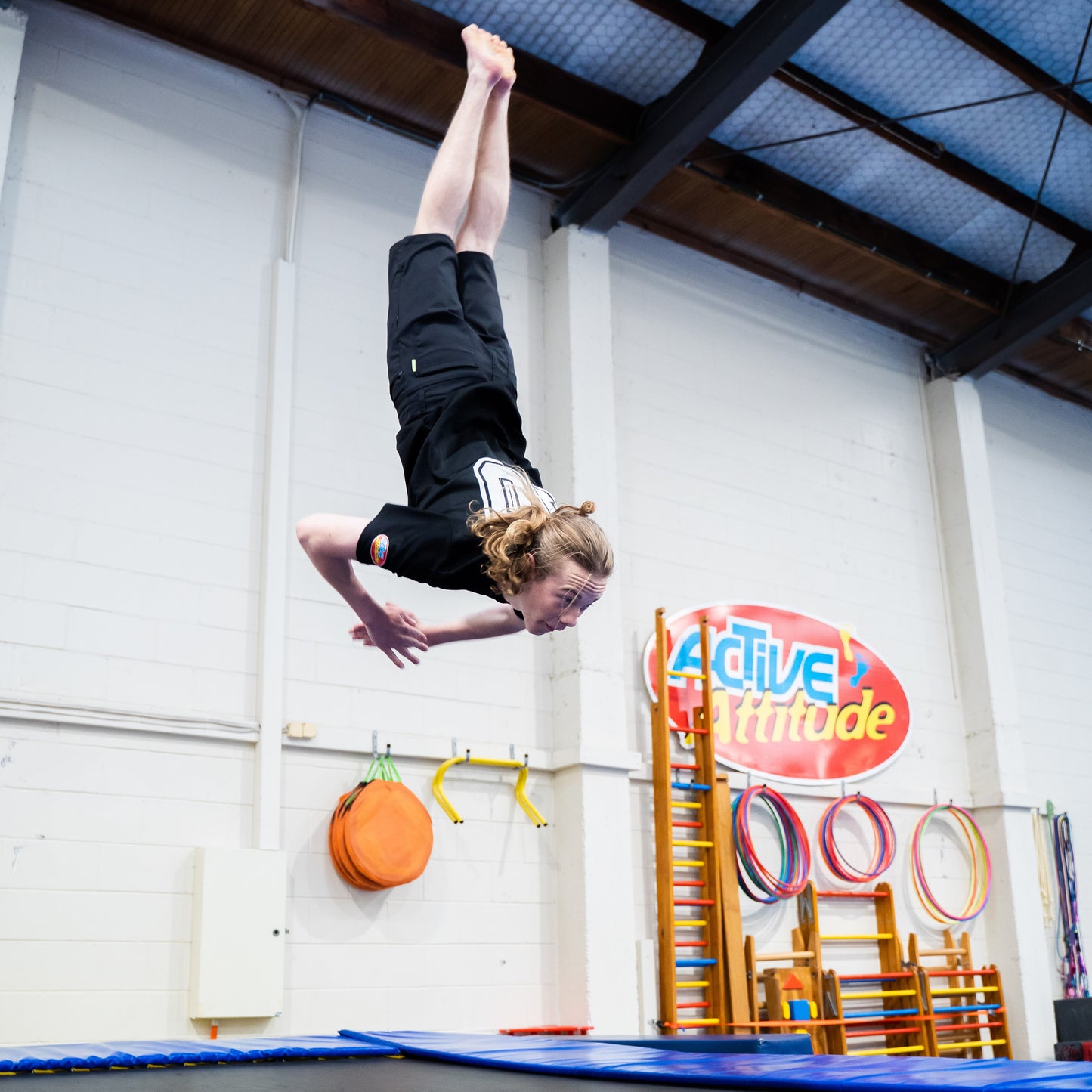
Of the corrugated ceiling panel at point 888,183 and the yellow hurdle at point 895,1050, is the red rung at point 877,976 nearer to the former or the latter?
the yellow hurdle at point 895,1050

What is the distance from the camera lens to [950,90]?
583 cm

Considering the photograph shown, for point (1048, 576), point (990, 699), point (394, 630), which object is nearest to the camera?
point (394, 630)

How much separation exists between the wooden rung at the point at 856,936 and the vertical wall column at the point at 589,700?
1237 millimetres

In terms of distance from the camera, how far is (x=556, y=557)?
2430 mm

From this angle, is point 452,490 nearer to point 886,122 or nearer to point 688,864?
point 688,864

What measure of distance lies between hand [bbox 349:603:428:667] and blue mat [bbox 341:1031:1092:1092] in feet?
3.26

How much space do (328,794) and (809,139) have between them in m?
4.14

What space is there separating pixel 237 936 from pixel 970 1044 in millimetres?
4028

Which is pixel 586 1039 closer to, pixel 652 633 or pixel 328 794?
pixel 328 794

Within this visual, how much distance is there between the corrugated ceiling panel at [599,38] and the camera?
5168 mm

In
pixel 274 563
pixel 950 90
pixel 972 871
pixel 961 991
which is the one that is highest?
pixel 950 90

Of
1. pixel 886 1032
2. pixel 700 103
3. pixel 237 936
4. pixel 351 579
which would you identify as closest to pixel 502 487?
pixel 351 579

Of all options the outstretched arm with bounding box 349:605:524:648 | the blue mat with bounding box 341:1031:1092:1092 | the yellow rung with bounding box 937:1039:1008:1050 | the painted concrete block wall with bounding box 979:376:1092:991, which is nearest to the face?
the outstretched arm with bounding box 349:605:524:648

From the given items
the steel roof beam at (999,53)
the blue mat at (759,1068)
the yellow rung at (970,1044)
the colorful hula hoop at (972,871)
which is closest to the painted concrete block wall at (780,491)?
the colorful hula hoop at (972,871)
